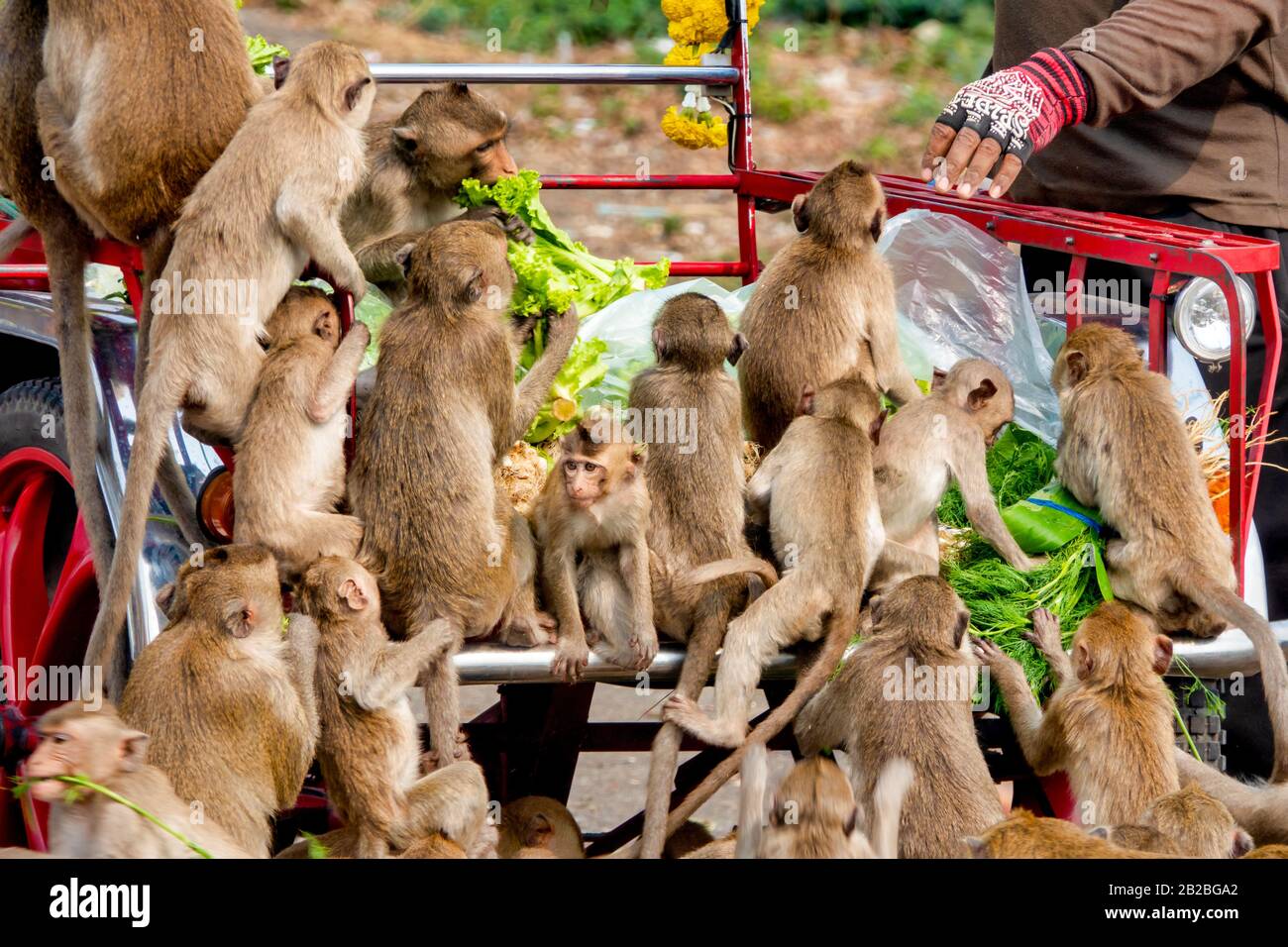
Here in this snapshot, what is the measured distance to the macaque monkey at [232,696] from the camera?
2.98m

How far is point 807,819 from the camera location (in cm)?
279

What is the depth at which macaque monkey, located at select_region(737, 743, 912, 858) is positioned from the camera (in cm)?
278

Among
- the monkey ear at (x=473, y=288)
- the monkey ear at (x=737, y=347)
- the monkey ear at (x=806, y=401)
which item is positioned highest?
the monkey ear at (x=473, y=288)

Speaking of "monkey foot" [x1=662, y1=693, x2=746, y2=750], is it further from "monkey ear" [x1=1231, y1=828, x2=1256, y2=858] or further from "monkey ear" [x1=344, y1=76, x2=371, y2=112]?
"monkey ear" [x1=344, y1=76, x2=371, y2=112]

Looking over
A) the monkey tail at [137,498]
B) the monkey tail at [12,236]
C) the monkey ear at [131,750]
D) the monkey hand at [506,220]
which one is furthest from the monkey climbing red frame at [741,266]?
the monkey hand at [506,220]

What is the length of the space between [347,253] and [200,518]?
0.68 metres

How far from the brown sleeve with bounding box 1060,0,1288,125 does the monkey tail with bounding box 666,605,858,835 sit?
1719 mm

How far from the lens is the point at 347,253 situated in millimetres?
3445

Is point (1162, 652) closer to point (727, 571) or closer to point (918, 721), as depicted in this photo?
point (918, 721)

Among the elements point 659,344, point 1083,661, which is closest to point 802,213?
point 659,344

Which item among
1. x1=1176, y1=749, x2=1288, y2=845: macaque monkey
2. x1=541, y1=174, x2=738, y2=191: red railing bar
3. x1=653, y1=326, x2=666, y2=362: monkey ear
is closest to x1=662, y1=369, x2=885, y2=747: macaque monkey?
x1=653, y1=326, x2=666, y2=362: monkey ear

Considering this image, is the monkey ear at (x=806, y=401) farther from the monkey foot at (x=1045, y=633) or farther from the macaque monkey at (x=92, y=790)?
the macaque monkey at (x=92, y=790)

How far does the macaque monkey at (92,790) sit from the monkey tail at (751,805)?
38.8 inches

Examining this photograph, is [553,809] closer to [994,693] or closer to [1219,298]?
[994,693]
